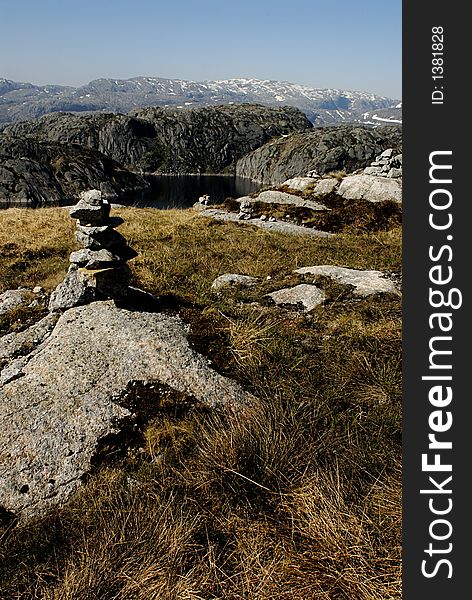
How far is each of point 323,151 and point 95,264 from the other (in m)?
144

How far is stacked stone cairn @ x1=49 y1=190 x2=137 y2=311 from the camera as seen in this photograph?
1091 centimetres

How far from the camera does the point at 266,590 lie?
13.4ft

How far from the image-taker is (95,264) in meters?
10.8

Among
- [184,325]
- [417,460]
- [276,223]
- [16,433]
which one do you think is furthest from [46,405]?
[276,223]

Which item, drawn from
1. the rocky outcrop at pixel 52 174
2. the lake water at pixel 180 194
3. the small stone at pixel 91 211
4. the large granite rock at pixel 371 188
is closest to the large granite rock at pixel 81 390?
the small stone at pixel 91 211

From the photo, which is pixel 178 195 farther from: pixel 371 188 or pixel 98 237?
pixel 98 237

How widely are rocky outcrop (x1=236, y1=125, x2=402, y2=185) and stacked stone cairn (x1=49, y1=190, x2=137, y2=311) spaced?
116m

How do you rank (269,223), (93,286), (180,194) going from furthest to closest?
(180,194), (269,223), (93,286)

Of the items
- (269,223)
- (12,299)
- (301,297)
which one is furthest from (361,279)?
(269,223)

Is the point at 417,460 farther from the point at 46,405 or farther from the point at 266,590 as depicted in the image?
the point at 46,405

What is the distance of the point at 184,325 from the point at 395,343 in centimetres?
493

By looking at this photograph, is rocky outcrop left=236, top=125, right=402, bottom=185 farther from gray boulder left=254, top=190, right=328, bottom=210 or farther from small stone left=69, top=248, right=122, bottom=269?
small stone left=69, top=248, right=122, bottom=269

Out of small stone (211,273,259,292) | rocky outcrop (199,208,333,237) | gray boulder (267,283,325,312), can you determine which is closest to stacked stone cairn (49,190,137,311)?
small stone (211,273,259,292)

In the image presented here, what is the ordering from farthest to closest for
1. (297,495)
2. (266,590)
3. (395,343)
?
(395,343) → (297,495) → (266,590)
